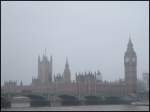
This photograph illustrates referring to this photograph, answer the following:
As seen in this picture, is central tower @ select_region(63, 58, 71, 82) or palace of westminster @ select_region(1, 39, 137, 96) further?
central tower @ select_region(63, 58, 71, 82)

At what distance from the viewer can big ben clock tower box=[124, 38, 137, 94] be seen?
58469mm

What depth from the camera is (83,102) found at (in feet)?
155

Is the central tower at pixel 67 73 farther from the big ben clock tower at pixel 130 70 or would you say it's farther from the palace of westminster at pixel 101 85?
the big ben clock tower at pixel 130 70

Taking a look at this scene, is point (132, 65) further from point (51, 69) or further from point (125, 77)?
point (51, 69)

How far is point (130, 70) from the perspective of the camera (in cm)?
5850

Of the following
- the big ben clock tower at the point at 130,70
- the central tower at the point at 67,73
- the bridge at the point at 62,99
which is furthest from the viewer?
the central tower at the point at 67,73

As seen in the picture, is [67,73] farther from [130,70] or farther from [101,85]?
[130,70]

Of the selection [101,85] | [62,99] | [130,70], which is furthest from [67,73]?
[62,99]

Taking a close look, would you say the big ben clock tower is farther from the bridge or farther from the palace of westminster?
the bridge

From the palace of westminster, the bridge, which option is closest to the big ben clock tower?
the palace of westminster

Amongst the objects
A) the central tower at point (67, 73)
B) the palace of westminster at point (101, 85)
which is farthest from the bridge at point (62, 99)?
the central tower at point (67, 73)

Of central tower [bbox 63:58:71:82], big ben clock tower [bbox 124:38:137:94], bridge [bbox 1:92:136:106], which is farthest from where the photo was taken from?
central tower [bbox 63:58:71:82]

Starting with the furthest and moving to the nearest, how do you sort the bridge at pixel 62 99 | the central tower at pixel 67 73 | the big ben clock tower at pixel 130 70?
the central tower at pixel 67 73
the big ben clock tower at pixel 130 70
the bridge at pixel 62 99

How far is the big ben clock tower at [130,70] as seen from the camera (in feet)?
192
